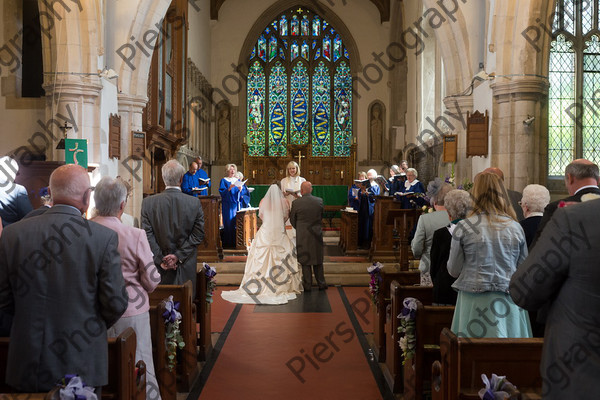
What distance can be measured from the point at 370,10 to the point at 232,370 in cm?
1837

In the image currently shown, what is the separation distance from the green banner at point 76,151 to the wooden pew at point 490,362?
6543 mm

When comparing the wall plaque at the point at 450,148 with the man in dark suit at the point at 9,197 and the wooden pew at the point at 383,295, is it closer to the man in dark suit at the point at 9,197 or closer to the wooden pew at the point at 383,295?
the wooden pew at the point at 383,295

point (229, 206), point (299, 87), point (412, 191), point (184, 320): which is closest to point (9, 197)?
point (184, 320)

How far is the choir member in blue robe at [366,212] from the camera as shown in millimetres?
12086

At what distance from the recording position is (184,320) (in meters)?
4.80

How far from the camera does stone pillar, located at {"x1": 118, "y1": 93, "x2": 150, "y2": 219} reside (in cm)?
1065

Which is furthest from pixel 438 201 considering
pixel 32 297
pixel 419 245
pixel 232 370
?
pixel 32 297

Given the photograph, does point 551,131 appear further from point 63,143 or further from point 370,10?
point 370,10

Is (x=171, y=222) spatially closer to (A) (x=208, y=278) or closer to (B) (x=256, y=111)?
(A) (x=208, y=278)

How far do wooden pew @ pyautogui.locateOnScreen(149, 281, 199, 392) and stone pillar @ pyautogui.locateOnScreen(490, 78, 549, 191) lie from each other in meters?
5.62

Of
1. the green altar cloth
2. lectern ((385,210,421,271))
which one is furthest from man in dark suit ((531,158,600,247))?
the green altar cloth

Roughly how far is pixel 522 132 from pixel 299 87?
14.1 m

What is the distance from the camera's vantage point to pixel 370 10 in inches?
843

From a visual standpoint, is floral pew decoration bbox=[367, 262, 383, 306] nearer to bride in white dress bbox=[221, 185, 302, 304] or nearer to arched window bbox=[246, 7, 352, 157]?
bride in white dress bbox=[221, 185, 302, 304]
